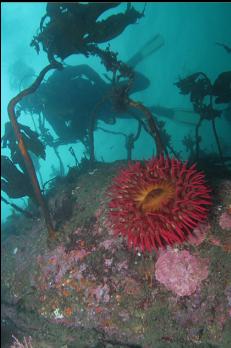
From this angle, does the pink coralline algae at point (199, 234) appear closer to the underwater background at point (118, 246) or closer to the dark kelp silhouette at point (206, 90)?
the underwater background at point (118, 246)

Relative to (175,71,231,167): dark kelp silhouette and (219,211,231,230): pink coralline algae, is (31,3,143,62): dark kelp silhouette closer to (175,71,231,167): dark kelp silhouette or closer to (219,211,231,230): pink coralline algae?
(175,71,231,167): dark kelp silhouette

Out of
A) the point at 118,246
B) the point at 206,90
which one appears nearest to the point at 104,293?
the point at 118,246

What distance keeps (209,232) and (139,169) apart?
1211 millimetres

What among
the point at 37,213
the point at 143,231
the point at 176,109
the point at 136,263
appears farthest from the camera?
the point at 176,109

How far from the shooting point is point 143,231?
3846 millimetres

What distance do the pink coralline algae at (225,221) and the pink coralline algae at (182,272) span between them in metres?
0.50

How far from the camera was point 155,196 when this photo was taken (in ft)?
13.3

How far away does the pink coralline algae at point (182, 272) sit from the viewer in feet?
13.8

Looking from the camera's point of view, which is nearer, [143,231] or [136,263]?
[143,231]

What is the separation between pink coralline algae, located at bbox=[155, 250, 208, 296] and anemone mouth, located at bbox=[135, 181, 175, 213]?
811 millimetres

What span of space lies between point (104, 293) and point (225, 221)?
1913 mm

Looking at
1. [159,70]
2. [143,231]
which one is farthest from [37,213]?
[159,70]

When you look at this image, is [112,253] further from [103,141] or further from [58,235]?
[103,141]

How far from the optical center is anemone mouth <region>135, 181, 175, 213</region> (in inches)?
154
